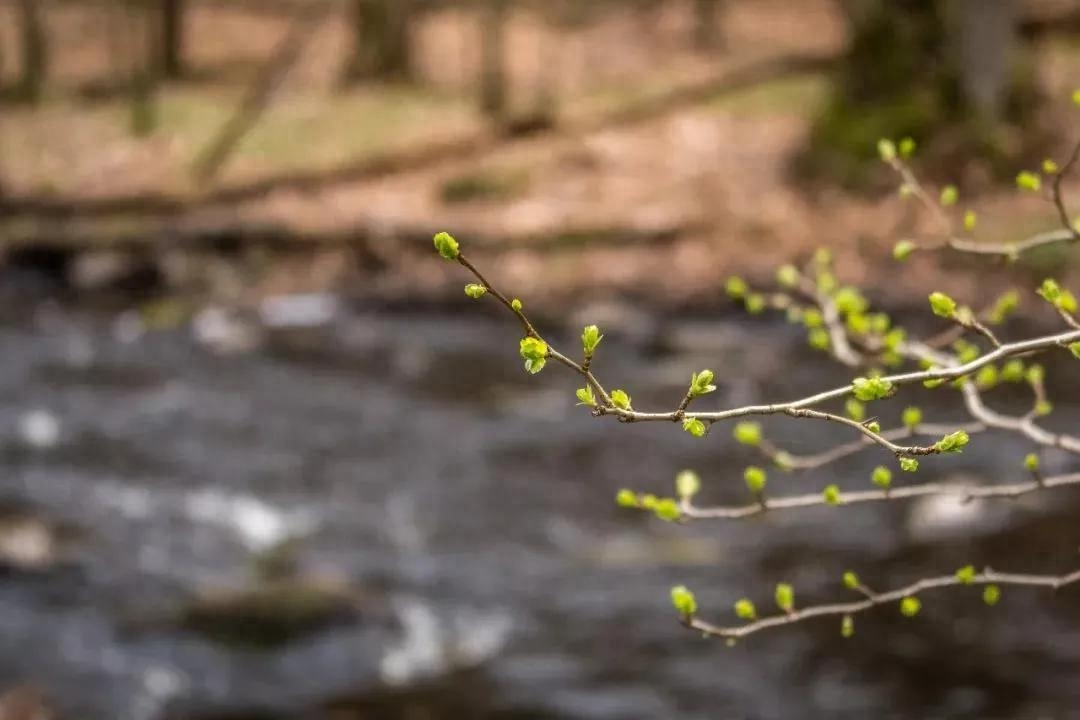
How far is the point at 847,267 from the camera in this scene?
1115cm

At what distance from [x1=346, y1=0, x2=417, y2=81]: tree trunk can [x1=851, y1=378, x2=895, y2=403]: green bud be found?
18733mm

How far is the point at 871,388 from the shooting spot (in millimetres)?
1320

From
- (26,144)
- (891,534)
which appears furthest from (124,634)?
(26,144)

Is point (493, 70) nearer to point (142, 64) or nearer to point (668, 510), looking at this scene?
point (142, 64)

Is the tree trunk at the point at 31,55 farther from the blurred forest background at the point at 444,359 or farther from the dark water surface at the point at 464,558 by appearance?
the dark water surface at the point at 464,558

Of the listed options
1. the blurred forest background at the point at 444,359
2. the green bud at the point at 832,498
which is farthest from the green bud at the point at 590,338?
the blurred forest background at the point at 444,359

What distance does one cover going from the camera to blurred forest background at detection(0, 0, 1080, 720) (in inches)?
212

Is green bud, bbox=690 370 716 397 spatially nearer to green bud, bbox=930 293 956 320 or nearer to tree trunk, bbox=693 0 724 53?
green bud, bbox=930 293 956 320

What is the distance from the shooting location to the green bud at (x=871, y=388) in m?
1.31

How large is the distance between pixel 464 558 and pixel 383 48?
14.5 meters

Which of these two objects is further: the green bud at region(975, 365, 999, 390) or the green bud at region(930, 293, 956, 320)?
the green bud at region(975, 365, 999, 390)

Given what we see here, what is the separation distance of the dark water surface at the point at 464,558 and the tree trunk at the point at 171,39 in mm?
12198

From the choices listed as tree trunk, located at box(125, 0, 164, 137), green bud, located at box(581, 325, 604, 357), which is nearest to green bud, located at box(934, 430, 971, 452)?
green bud, located at box(581, 325, 604, 357)

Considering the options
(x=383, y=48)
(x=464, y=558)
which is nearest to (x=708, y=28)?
(x=383, y=48)
